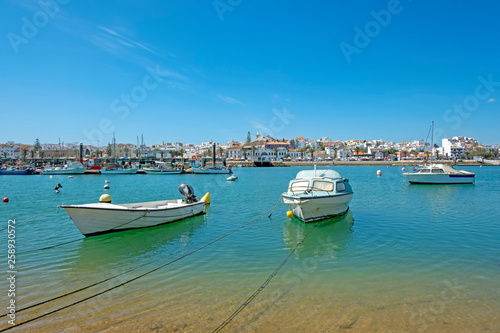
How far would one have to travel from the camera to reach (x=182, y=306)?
7.32 meters

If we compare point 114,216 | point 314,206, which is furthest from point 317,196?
point 114,216

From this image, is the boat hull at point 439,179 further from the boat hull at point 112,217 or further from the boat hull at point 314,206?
the boat hull at point 112,217

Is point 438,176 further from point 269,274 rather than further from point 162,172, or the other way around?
point 162,172

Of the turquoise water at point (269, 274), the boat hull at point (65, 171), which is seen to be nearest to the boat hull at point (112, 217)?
the turquoise water at point (269, 274)

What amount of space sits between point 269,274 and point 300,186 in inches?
362

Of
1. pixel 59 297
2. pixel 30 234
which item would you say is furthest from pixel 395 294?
pixel 30 234

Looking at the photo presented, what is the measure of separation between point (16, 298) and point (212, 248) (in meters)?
6.57

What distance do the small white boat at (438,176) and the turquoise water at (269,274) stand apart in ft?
86.3

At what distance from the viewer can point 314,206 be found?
53.8ft

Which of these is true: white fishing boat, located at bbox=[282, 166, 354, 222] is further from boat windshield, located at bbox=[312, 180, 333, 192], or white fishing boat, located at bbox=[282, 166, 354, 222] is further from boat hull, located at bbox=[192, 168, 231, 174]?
boat hull, located at bbox=[192, 168, 231, 174]

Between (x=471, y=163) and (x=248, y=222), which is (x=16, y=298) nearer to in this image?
(x=248, y=222)

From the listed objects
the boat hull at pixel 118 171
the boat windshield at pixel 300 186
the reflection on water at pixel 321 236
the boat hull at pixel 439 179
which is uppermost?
the boat windshield at pixel 300 186

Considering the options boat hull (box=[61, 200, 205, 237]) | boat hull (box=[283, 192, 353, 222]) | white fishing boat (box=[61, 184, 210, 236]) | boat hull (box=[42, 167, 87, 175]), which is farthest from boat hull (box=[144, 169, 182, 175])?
boat hull (box=[283, 192, 353, 222])

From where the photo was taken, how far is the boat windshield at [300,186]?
17.9 m
